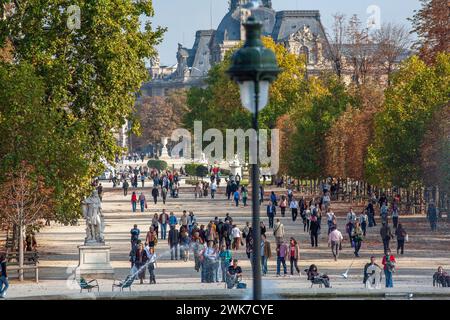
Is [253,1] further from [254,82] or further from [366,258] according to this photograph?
[366,258]

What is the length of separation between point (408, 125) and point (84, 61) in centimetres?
1702

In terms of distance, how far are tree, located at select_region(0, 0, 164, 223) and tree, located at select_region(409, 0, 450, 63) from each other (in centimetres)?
2370

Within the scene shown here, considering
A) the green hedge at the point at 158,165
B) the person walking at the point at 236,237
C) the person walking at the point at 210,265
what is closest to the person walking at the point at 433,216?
the person walking at the point at 236,237

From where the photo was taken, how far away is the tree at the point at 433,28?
8331 cm

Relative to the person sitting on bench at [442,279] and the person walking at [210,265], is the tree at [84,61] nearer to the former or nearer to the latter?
the person walking at [210,265]

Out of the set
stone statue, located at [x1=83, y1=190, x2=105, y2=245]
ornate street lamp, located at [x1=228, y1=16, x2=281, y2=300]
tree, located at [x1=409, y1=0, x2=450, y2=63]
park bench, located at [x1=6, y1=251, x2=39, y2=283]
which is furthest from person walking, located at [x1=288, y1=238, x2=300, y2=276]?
tree, located at [x1=409, y1=0, x2=450, y2=63]

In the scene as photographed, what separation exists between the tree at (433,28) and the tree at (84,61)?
23.7 metres

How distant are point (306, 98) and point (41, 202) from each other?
64.9 meters

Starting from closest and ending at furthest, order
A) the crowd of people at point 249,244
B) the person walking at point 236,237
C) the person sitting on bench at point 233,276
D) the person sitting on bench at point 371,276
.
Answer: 1. the person sitting on bench at point 233,276
2. the person sitting on bench at point 371,276
3. the crowd of people at point 249,244
4. the person walking at point 236,237

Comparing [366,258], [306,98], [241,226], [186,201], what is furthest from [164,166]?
[366,258]

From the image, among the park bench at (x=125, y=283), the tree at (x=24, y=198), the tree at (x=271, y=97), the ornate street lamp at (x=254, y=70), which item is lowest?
the park bench at (x=125, y=283)

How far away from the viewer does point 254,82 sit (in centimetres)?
2142

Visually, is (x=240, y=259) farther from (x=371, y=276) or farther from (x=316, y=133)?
(x=316, y=133)

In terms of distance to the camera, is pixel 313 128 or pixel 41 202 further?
pixel 313 128
